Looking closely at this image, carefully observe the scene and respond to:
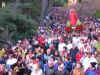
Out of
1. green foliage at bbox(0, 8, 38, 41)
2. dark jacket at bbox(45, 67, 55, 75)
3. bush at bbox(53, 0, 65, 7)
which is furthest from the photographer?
bush at bbox(53, 0, 65, 7)

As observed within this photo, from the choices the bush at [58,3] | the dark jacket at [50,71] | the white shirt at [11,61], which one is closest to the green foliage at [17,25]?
the white shirt at [11,61]

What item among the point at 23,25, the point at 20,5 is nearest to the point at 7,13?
the point at 23,25

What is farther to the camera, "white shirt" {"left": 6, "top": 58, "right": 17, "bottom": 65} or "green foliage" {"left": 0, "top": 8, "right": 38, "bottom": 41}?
"green foliage" {"left": 0, "top": 8, "right": 38, "bottom": 41}

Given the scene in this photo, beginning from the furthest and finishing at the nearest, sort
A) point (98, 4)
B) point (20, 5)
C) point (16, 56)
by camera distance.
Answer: point (98, 4)
point (20, 5)
point (16, 56)

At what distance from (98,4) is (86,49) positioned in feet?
202

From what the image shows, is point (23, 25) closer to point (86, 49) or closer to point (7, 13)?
point (7, 13)

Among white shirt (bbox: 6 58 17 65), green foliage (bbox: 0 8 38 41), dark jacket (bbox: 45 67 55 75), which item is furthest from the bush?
dark jacket (bbox: 45 67 55 75)

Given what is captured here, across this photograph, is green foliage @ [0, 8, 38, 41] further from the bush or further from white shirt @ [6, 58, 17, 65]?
the bush

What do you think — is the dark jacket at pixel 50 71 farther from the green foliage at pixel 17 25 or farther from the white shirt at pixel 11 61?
the green foliage at pixel 17 25

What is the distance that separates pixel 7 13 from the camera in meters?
37.7

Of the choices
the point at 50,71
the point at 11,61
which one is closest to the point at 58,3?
the point at 11,61

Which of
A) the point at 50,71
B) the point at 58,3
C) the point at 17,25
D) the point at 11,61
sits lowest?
the point at 58,3

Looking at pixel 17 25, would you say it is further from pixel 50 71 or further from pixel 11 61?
pixel 50 71

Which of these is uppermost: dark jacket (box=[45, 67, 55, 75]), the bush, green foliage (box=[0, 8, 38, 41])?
dark jacket (box=[45, 67, 55, 75])
